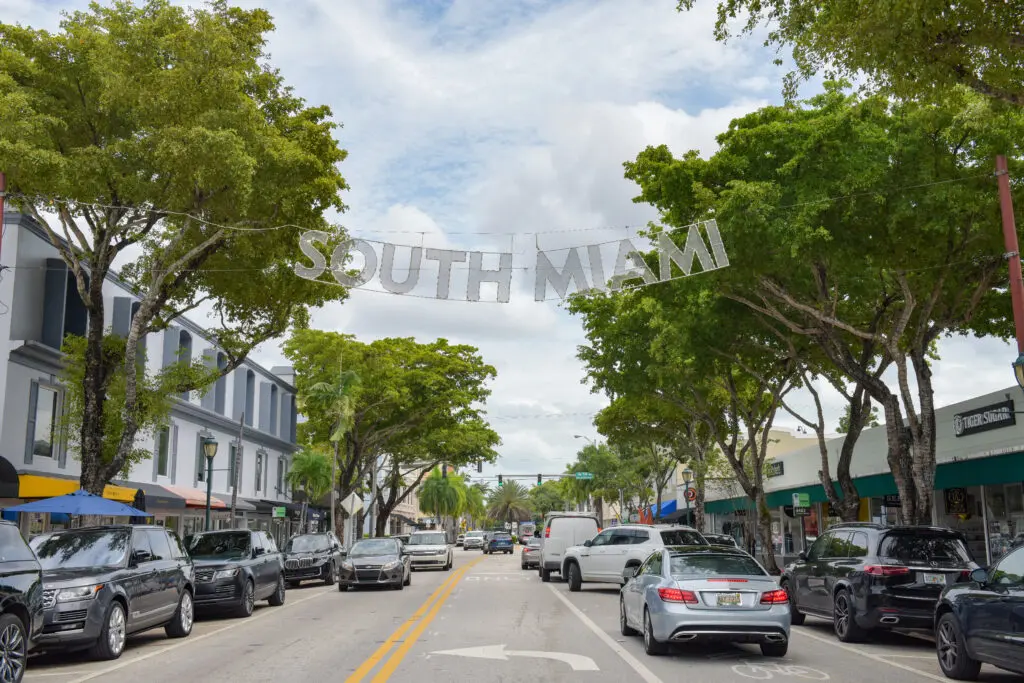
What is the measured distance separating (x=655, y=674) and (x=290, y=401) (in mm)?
48289

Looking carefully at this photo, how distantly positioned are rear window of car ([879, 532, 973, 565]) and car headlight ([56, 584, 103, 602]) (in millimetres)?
10771

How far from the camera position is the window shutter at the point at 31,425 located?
24969 mm

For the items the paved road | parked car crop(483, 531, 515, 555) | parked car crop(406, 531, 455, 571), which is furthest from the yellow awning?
parked car crop(483, 531, 515, 555)

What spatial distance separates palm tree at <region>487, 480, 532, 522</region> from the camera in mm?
139275

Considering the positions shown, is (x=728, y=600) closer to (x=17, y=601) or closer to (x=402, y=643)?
(x=402, y=643)

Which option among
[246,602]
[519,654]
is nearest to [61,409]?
[246,602]

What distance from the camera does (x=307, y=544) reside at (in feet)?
100

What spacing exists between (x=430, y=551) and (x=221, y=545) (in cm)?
1968

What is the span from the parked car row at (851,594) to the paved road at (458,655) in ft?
1.25

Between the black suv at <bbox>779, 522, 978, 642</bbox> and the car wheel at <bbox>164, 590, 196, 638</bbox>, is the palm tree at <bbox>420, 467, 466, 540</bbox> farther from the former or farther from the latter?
the black suv at <bbox>779, 522, 978, 642</bbox>

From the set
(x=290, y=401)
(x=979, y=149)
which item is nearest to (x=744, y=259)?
(x=979, y=149)

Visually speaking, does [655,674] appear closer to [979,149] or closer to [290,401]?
[979,149]

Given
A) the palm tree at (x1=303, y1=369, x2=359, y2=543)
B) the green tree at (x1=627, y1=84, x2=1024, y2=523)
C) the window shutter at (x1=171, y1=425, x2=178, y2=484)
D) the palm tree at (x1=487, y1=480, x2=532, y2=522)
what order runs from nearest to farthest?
the green tree at (x1=627, y1=84, x2=1024, y2=523), the window shutter at (x1=171, y1=425, x2=178, y2=484), the palm tree at (x1=303, y1=369, x2=359, y2=543), the palm tree at (x1=487, y1=480, x2=532, y2=522)

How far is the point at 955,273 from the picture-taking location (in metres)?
20.0
